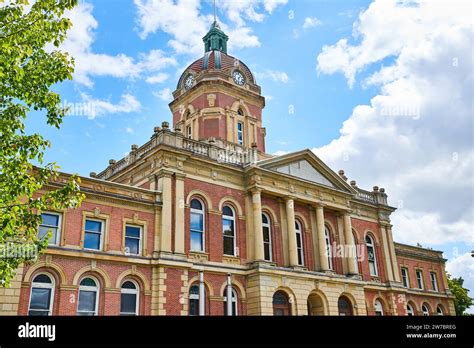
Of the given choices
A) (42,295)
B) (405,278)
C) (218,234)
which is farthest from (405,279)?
(42,295)

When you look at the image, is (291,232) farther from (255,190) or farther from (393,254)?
(393,254)

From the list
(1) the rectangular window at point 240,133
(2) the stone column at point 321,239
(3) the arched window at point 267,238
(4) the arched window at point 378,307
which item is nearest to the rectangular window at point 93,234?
(3) the arched window at point 267,238

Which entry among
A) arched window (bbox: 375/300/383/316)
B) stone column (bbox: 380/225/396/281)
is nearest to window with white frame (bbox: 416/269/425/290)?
stone column (bbox: 380/225/396/281)

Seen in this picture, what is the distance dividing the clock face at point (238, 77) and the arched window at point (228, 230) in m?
13.1

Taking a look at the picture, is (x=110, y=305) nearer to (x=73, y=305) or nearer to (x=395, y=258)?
(x=73, y=305)

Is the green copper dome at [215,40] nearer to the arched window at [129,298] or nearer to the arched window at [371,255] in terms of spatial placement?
the arched window at [371,255]

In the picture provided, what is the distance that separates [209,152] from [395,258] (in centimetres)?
1860

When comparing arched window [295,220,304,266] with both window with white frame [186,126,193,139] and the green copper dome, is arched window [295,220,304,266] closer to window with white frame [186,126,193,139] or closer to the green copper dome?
window with white frame [186,126,193,139]

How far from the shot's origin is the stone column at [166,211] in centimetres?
2319

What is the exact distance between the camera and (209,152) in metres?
27.2

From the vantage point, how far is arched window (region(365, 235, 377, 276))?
3450 cm

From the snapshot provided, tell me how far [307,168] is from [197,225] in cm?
985

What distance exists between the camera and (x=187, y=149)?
2598 cm
